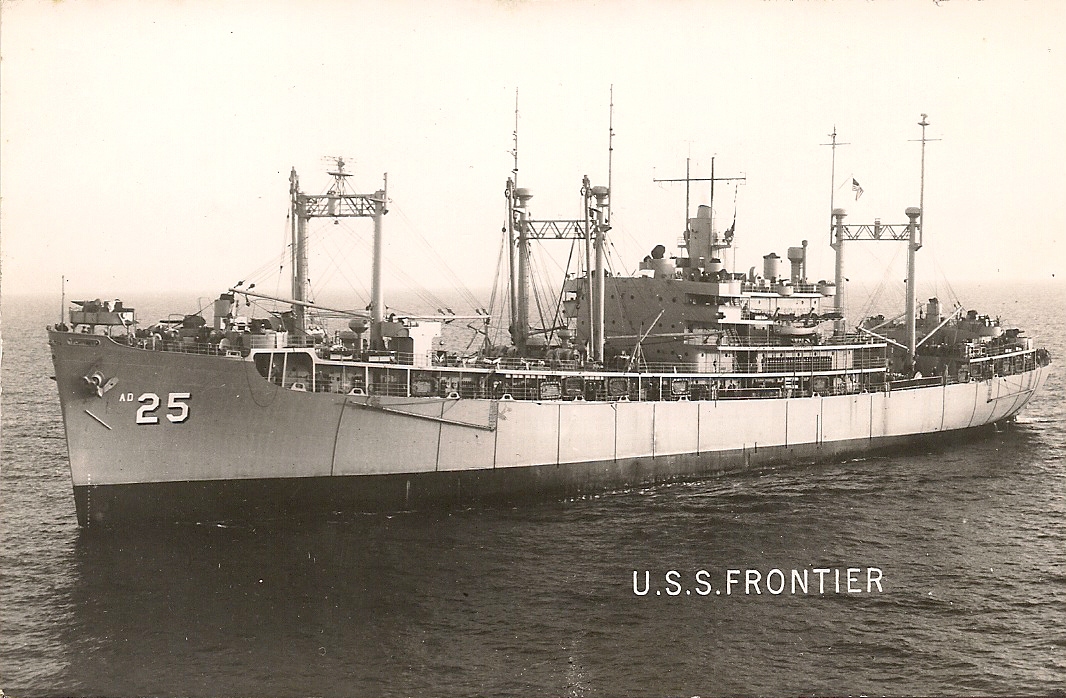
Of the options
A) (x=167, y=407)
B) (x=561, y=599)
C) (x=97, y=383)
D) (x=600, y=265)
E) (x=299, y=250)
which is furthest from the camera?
(x=600, y=265)

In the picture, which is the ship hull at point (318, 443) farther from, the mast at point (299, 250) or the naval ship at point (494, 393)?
the mast at point (299, 250)

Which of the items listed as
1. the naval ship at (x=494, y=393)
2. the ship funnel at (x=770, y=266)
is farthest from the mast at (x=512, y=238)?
the ship funnel at (x=770, y=266)

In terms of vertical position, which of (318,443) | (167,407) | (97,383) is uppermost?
(97,383)

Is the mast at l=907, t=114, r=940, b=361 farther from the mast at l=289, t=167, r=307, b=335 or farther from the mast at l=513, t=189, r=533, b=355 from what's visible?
the mast at l=289, t=167, r=307, b=335

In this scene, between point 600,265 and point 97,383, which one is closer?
point 97,383

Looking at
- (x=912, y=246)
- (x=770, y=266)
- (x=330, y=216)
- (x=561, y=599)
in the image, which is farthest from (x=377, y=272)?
(x=912, y=246)

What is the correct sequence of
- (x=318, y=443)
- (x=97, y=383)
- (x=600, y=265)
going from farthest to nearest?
1. (x=600, y=265)
2. (x=318, y=443)
3. (x=97, y=383)

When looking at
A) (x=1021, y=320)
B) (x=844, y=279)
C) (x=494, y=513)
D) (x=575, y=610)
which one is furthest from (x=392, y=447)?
(x=1021, y=320)

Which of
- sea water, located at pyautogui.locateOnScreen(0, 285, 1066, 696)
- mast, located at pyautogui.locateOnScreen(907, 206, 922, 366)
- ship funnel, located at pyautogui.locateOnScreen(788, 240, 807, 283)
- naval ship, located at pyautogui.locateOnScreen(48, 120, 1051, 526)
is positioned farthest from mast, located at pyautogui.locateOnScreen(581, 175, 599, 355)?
mast, located at pyautogui.locateOnScreen(907, 206, 922, 366)

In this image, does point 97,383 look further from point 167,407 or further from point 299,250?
point 299,250
